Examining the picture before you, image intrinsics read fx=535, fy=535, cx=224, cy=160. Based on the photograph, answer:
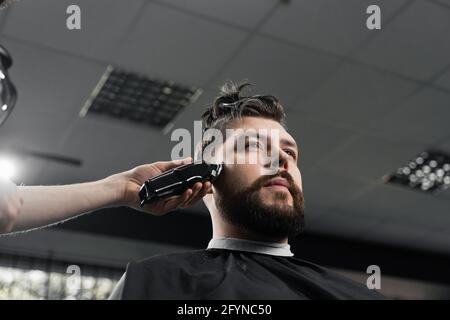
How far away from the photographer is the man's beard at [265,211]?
5.33 ft

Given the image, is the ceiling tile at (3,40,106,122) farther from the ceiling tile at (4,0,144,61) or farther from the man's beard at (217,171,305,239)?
the man's beard at (217,171,305,239)

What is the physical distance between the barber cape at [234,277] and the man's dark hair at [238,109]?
0.45 metres

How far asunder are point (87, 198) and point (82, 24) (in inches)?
65.8

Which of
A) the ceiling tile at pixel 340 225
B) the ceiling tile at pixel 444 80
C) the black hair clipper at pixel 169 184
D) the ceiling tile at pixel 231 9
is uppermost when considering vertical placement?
the ceiling tile at pixel 231 9

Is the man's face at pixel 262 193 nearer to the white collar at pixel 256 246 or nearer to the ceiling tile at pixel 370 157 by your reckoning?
the white collar at pixel 256 246

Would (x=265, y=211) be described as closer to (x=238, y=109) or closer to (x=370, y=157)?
(x=238, y=109)

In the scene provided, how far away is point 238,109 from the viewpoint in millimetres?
1908

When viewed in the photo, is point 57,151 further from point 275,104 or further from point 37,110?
point 275,104

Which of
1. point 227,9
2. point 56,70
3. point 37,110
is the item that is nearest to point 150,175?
point 227,9

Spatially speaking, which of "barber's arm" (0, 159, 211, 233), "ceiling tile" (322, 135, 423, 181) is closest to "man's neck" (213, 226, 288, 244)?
"barber's arm" (0, 159, 211, 233)

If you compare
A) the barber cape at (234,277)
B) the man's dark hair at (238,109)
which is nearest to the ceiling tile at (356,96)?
the man's dark hair at (238,109)

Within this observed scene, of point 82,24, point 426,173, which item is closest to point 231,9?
point 82,24

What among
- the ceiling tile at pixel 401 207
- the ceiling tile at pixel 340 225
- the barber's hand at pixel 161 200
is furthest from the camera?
the ceiling tile at pixel 340 225

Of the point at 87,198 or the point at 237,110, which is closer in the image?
the point at 87,198
